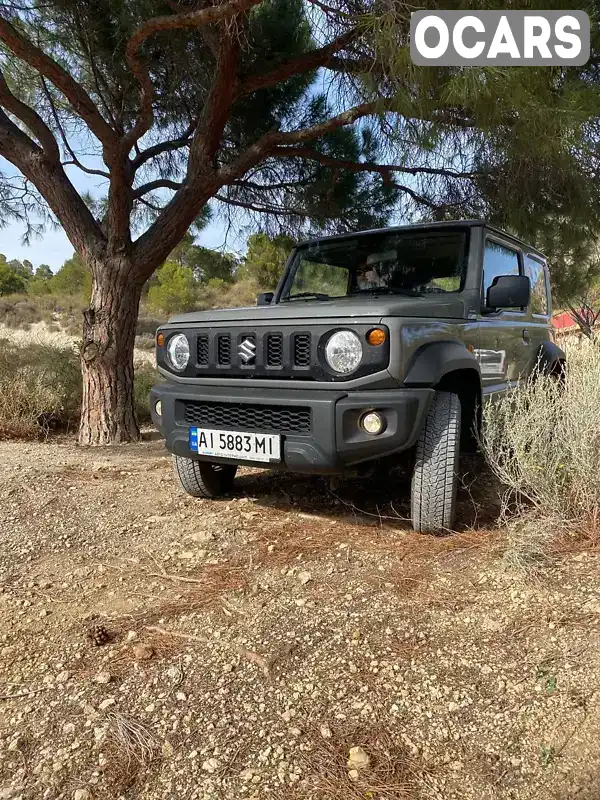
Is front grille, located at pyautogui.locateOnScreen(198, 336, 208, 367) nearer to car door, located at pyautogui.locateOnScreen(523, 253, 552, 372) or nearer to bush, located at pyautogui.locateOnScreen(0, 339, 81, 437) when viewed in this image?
car door, located at pyautogui.locateOnScreen(523, 253, 552, 372)

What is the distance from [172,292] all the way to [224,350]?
2637 cm

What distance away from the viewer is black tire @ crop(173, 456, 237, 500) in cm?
345

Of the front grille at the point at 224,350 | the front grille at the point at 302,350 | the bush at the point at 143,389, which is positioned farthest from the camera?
the bush at the point at 143,389

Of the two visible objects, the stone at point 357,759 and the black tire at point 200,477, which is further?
the black tire at point 200,477

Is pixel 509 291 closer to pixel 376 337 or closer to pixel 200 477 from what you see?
pixel 376 337

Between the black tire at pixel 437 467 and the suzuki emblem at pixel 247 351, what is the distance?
896 mm

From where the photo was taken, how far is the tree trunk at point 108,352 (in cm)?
545

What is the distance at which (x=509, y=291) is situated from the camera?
3.06 metres

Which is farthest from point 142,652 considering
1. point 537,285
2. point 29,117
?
point 29,117

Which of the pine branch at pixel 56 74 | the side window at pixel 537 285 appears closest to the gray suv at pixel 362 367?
the side window at pixel 537 285

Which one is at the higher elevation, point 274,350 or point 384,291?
point 384,291

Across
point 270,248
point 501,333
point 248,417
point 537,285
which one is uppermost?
point 270,248

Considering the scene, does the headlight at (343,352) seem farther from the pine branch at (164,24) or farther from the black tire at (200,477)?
the pine branch at (164,24)

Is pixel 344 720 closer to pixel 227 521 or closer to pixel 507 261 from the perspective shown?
pixel 227 521
